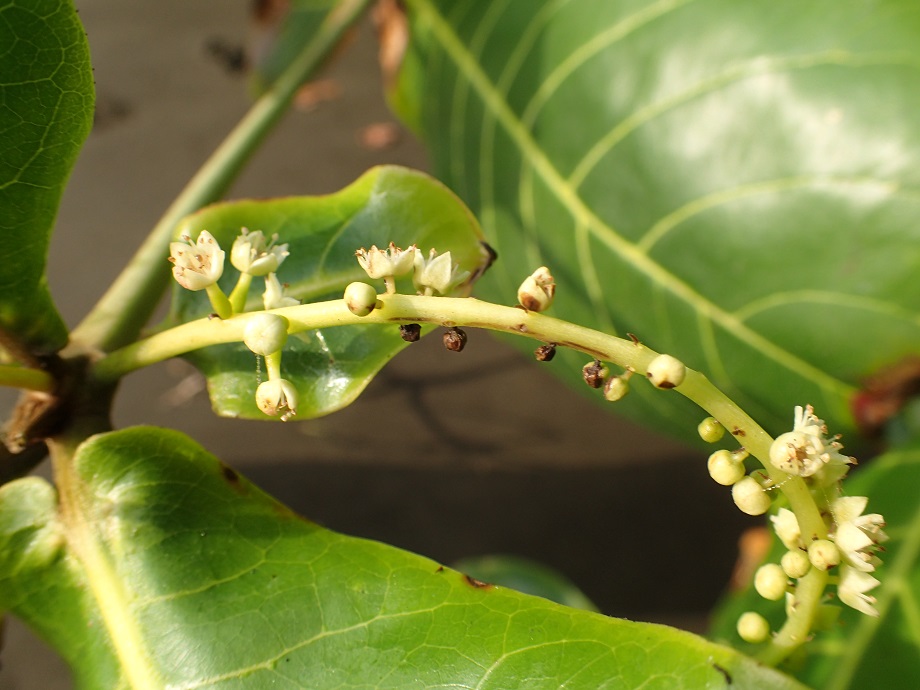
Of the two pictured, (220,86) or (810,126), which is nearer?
(810,126)

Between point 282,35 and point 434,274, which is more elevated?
point 282,35

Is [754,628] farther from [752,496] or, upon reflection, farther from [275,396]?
[275,396]

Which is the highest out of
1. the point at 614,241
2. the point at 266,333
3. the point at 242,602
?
the point at 614,241

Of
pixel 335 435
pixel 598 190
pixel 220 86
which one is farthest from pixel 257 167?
pixel 598 190

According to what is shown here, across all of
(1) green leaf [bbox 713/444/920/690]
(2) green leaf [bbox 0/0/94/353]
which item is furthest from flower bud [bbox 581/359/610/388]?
(1) green leaf [bbox 713/444/920/690]

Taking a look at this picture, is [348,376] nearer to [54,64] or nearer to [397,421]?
[54,64]

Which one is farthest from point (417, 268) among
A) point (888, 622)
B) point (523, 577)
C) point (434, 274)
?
point (523, 577)
